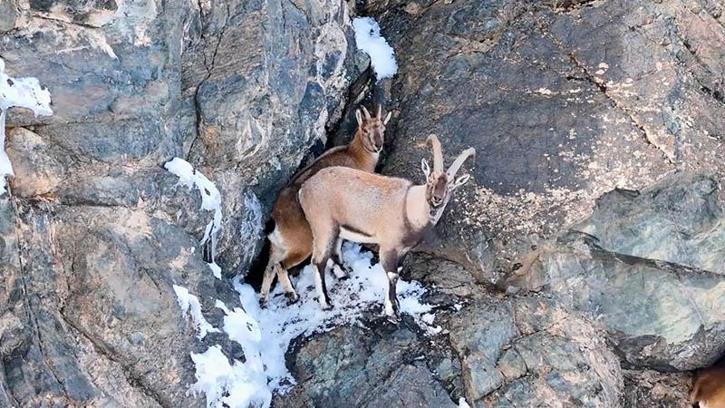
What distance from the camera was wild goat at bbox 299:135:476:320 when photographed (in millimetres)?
9281

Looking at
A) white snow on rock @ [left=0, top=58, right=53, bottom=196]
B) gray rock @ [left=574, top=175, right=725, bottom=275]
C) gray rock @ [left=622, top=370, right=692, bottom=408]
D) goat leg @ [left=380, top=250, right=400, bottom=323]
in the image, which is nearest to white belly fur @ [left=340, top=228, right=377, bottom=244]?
Result: goat leg @ [left=380, top=250, right=400, bottom=323]

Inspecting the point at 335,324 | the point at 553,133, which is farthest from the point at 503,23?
the point at 335,324

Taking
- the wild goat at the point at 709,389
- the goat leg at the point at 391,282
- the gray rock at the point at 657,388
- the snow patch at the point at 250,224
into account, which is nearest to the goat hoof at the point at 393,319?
the goat leg at the point at 391,282

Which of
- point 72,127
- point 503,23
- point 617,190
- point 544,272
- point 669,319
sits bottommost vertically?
point 669,319

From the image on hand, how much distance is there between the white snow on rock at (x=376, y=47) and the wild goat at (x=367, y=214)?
2.07 meters

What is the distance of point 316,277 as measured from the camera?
955cm

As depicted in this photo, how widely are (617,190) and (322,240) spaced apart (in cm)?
324

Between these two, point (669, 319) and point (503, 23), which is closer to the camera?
point (669, 319)

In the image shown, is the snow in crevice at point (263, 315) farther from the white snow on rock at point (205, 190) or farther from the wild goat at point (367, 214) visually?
the wild goat at point (367, 214)

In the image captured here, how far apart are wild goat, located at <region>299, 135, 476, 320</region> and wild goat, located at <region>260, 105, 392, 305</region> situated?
0.19 metres

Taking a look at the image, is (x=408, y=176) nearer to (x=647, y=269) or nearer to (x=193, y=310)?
(x=647, y=269)

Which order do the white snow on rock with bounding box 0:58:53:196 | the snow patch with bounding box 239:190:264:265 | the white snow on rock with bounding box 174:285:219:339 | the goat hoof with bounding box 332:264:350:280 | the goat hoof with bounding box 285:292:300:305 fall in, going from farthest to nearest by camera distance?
the goat hoof with bounding box 332:264:350:280
the goat hoof with bounding box 285:292:300:305
the snow patch with bounding box 239:190:264:265
the white snow on rock with bounding box 174:285:219:339
the white snow on rock with bounding box 0:58:53:196

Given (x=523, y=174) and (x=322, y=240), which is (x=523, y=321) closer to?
(x=523, y=174)

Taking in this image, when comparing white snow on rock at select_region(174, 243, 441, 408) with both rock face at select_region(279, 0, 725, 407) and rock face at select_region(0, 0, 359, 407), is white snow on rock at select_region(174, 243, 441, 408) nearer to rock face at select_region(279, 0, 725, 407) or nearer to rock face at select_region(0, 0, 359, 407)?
rock face at select_region(0, 0, 359, 407)
